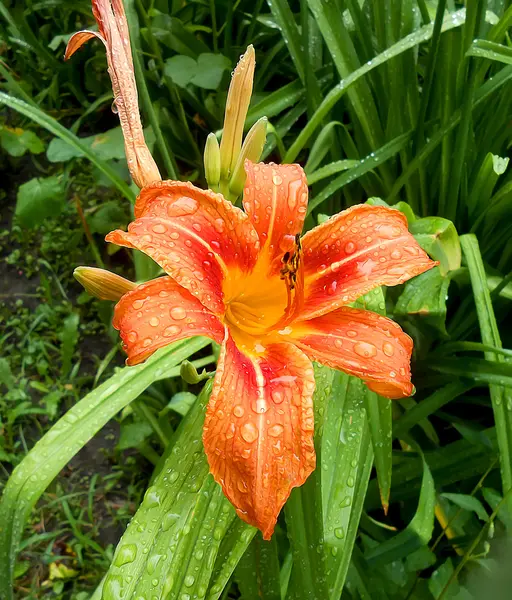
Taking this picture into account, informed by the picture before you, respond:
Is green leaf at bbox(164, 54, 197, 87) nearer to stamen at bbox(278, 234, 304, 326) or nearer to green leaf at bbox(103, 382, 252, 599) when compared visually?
stamen at bbox(278, 234, 304, 326)

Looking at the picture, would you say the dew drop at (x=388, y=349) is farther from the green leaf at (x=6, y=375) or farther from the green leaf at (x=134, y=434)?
the green leaf at (x=6, y=375)

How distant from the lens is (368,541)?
1.17 m

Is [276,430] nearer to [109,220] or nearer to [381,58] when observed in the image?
[381,58]

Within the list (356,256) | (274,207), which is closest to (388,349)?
(356,256)

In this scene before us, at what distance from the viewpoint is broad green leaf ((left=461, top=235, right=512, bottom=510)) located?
3.15ft

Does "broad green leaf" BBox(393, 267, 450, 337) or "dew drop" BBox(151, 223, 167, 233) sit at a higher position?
"dew drop" BBox(151, 223, 167, 233)

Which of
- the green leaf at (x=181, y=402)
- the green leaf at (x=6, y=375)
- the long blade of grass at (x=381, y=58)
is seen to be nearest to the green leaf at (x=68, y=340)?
the green leaf at (x=6, y=375)

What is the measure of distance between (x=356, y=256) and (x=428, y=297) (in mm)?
346

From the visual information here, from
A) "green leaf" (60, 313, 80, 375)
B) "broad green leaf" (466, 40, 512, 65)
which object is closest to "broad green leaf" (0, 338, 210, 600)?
"green leaf" (60, 313, 80, 375)

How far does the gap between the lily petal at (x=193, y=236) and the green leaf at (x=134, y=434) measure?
33.2 inches

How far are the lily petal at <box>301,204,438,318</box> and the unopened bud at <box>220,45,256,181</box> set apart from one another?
0.19 meters

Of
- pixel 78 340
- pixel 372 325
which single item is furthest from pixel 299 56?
pixel 78 340

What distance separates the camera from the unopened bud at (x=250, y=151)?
0.81m

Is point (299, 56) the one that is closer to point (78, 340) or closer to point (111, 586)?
point (78, 340)
